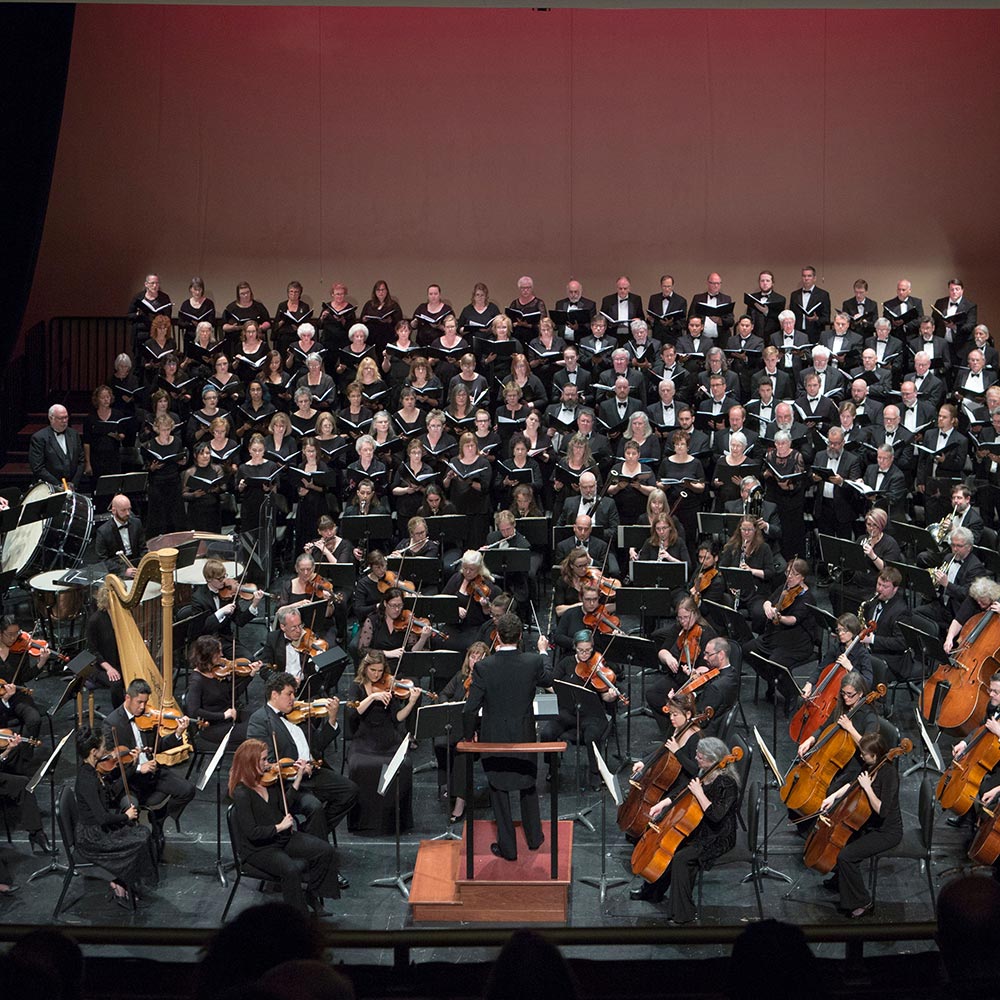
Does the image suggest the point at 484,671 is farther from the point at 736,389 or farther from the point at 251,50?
the point at 251,50

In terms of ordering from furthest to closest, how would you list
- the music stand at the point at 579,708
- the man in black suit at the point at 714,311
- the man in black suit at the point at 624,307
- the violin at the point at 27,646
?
1. the man in black suit at the point at 624,307
2. the man in black suit at the point at 714,311
3. the violin at the point at 27,646
4. the music stand at the point at 579,708

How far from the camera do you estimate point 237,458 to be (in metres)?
10.5

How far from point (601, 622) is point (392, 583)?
4.43 feet

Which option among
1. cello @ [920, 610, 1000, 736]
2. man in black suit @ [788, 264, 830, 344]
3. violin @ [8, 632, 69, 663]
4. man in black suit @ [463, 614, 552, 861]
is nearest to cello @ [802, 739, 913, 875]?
cello @ [920, 610, 1000, 736]

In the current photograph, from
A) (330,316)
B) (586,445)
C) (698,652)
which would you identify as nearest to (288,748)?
(698,652)

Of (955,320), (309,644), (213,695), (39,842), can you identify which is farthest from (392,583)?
(955,320)

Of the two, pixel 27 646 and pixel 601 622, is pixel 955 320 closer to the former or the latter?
pixel 601 622

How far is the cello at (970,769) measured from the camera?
6.71 metres

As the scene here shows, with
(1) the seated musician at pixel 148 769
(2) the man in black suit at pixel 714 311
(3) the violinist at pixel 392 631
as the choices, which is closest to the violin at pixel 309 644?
(3) the violinist at pixel 392 631

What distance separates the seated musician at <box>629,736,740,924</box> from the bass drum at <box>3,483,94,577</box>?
4.83m

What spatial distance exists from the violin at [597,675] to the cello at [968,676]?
1684mm

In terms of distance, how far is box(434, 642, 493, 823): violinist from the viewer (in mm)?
7145

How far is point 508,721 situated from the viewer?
261 inches

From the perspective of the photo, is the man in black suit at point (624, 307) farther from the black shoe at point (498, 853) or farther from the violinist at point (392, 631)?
the black shoe at point (498, 853)
